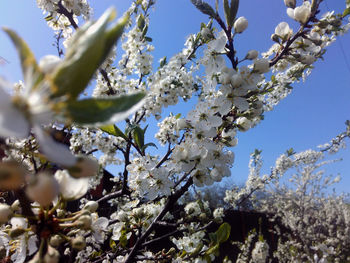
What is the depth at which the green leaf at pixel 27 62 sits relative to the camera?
39cm

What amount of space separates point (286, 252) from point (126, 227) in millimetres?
7120

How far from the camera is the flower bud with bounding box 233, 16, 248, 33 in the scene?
1.14m

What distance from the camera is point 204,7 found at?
46.3 inches

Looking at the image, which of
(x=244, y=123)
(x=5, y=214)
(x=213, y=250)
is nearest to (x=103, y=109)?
(x=5, y=214)

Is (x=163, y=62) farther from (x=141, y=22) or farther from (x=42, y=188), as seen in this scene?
(x=42, y=188)

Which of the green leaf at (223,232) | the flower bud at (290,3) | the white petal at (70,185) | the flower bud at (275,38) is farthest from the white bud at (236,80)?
the green leaf at (223,232)

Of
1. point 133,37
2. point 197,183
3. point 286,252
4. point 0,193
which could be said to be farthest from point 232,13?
point 286,252

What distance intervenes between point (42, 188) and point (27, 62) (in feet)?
0.66

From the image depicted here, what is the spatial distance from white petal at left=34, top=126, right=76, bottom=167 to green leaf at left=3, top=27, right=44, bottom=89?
0.08 meters

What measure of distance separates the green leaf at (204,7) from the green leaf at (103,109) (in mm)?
932

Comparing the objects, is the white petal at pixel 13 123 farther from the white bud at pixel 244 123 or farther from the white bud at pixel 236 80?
the white bud at pixel 244 123

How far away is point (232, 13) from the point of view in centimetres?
114

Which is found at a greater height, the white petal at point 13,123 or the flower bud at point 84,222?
the white petal at point 13,123

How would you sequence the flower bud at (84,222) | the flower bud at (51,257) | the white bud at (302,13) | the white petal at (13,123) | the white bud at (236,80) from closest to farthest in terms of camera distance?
1. the white petal at (13,123)
2. the flower bud at (51,257)
3. the flower bud at (84,222)
4. the white bud at (236,80)
5. the white bud at (302,13)
